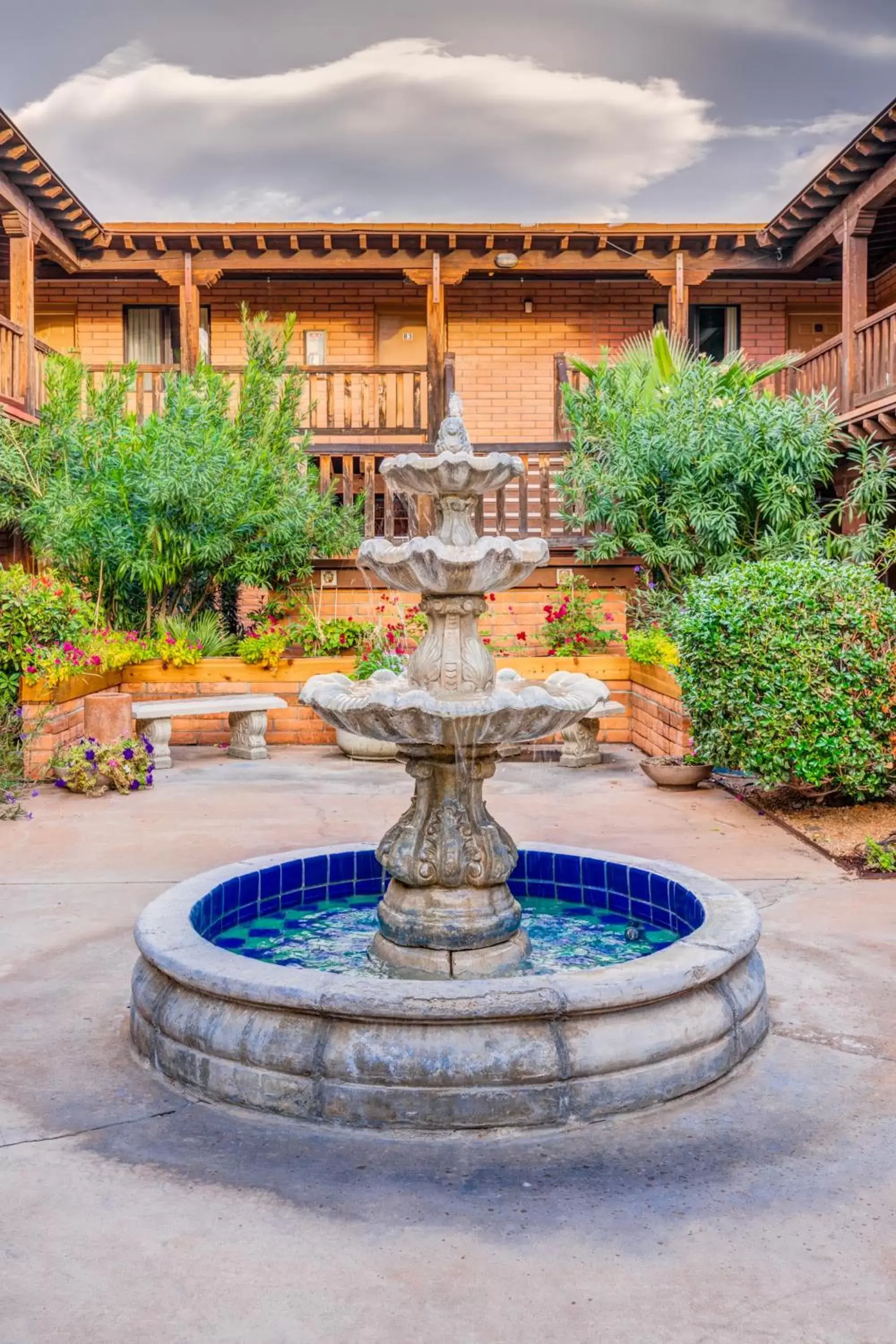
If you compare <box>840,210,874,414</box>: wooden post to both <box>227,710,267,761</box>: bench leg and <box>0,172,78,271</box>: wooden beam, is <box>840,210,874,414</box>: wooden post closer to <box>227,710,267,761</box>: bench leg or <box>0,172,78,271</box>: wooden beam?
<box>227,710,267,761</box>: bench leg

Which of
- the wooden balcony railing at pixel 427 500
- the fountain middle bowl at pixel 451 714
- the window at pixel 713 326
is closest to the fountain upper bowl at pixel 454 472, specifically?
the fountain middle bowl at pixel 451 714

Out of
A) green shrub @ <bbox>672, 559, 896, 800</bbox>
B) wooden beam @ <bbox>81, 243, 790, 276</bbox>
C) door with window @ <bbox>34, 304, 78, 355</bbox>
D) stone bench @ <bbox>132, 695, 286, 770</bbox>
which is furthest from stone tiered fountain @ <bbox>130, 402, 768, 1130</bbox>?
door with window @ <bbox>34, 304, 78, 355</bbox>

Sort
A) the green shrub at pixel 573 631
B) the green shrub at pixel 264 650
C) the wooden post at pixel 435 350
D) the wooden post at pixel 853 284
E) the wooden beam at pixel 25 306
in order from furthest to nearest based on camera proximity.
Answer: the wooden post at pixel 435 350 < the wooden beam at pixel 25 306 < the wooden post at pixel 853 284 < the green shrub at pixel 573 631 < the green shrub at pixel 264 650

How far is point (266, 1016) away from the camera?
11.4ft

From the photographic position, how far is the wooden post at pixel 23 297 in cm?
1383

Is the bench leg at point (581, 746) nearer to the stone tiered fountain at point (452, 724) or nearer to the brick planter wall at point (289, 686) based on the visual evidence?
the brick planter wall at point (289, 686)

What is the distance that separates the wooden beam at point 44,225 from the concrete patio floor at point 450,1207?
11.4 metres

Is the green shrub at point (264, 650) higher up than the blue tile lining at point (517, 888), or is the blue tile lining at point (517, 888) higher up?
the green shrub at point (264, 650)

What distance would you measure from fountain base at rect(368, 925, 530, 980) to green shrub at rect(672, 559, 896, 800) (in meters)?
3.53

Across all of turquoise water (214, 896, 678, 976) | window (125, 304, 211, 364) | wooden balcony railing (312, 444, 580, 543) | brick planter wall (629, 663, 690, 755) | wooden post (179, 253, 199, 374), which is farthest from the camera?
window (125, 304, 211, 364)

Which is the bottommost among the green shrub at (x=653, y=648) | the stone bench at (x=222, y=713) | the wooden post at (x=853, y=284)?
the stone bench at (x=222, y=713)

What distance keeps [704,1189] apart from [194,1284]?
1.28m

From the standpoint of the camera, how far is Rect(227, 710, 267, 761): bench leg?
35.2 feet

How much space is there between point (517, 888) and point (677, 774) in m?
3.51
